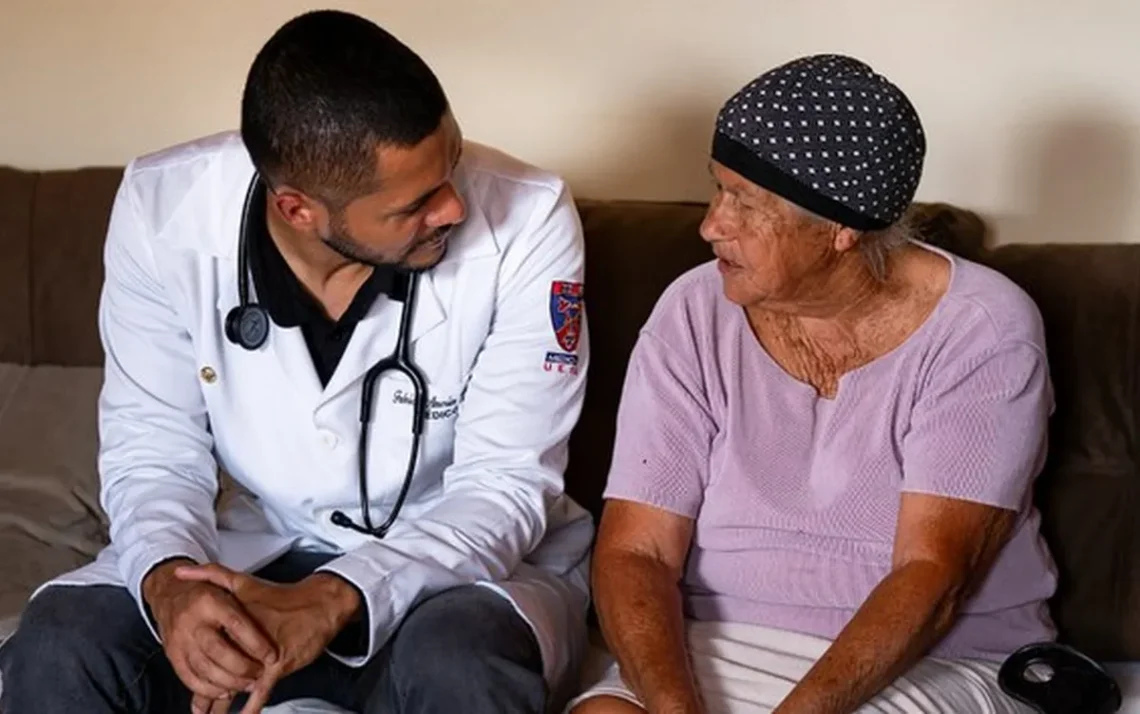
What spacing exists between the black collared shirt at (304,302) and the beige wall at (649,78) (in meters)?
0.69

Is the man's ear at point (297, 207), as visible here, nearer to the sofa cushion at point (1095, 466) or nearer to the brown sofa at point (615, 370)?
the brown sofa at point (615, 370)

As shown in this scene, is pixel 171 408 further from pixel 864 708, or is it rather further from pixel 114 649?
pixel 864 708

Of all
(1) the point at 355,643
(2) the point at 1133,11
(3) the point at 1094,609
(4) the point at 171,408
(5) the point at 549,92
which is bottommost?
(3) the point at 1094,609

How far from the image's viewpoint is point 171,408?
1.90 meters

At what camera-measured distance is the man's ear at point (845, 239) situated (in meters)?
1.71

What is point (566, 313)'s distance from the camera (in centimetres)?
185

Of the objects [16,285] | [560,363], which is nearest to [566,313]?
[560,363]

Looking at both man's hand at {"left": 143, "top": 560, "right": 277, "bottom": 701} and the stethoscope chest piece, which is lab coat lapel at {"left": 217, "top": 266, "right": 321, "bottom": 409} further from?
the stethoscope chest piece

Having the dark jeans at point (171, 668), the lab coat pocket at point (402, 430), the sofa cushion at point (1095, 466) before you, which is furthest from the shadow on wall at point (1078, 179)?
the dark jeans at point (171, 668)

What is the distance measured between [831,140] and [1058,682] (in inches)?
25.1

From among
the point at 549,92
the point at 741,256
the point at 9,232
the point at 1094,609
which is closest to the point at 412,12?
the point at 549,92

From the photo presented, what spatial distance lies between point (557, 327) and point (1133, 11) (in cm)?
93

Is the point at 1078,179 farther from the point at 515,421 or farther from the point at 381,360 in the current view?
the point at 381,360

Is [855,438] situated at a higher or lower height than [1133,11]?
lower
